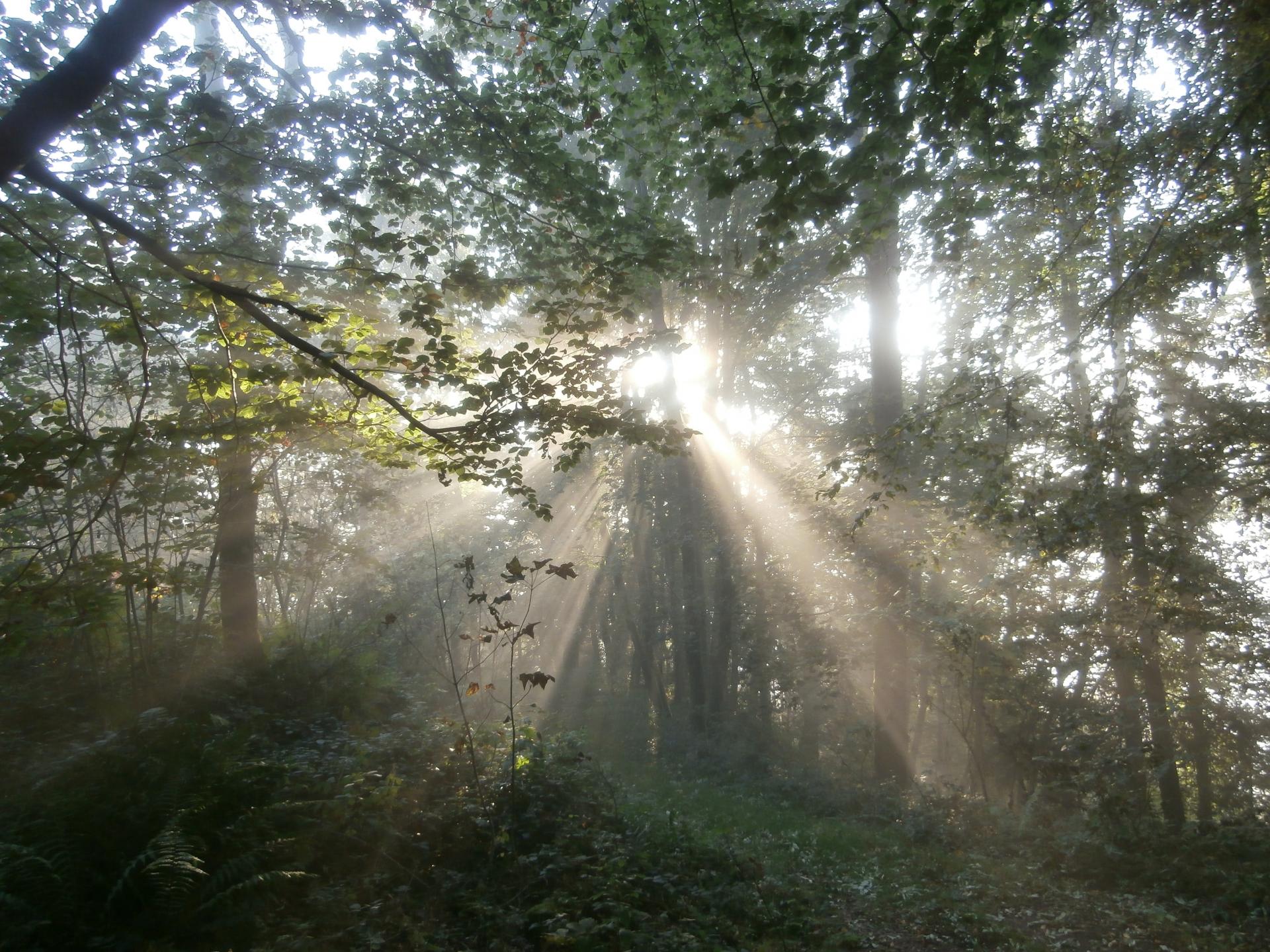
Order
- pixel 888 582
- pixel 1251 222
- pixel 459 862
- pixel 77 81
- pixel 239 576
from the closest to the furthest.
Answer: pixel 77 81 → pixel 459 862 → pixel 1251 222 → pixel 239 576 → pixel 888 582

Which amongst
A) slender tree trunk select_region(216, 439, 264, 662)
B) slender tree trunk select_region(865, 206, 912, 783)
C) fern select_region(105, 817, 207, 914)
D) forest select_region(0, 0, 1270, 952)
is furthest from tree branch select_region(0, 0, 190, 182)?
slender tree trunk select_region(865, 206, 912, 783)

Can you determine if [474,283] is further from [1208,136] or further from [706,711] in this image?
[706,711]

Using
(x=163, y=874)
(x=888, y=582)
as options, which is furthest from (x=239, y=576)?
(x=888, y=582)

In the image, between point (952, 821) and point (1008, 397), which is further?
point (952, 821)

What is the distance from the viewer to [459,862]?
21.2 feet

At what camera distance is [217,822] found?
5.53 m

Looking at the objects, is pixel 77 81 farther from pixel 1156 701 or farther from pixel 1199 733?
pixel 1199 733

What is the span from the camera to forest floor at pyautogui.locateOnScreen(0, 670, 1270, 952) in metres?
4.77

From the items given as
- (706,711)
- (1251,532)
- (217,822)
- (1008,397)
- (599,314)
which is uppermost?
(599,314)

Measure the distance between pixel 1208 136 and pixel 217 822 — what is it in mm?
10466

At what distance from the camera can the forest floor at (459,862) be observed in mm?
4773

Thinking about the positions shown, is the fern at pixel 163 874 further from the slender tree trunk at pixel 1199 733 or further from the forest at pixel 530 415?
the slender tree trunk at pixel 1199 733

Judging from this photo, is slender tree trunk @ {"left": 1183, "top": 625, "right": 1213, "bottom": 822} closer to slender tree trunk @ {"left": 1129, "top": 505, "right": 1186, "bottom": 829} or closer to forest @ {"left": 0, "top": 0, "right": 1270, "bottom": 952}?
slender tree trunk @ {"left": 1129, "top": 505, "right": 1186, "bottom": 829}

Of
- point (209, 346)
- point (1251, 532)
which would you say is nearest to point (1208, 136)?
point (1251, 532)
